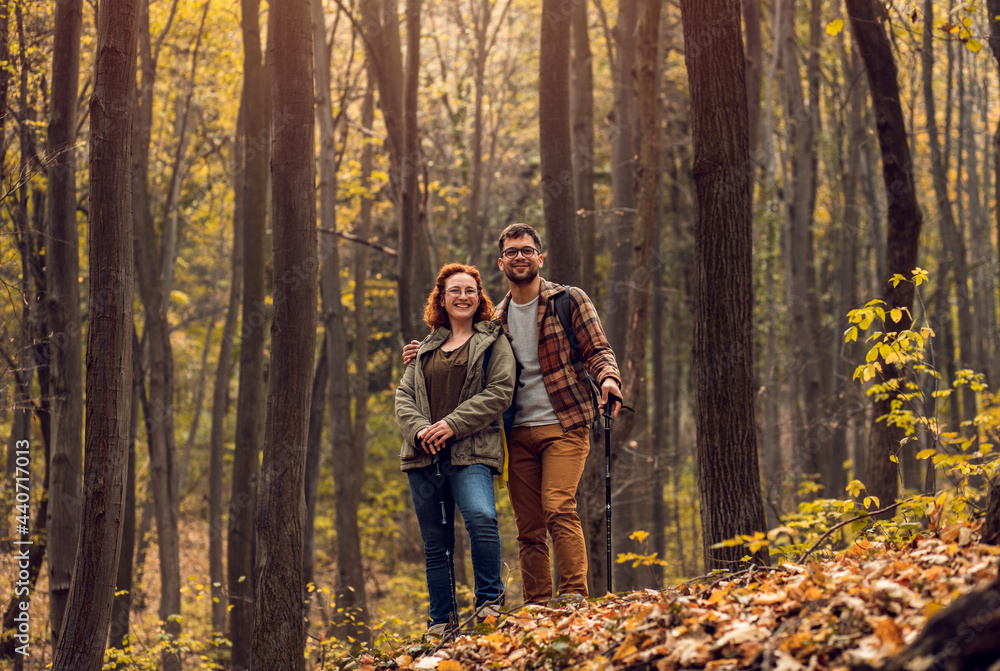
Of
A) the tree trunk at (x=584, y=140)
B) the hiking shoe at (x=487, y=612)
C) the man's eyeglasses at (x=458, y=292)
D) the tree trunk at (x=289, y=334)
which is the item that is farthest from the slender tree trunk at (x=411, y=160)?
the hiking shoe at (x=487, y=612)

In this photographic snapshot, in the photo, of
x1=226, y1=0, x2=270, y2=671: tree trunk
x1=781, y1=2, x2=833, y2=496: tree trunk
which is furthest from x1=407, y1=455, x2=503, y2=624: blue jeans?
x1=781, y1=2, x2=833, y2=496: tree trunk

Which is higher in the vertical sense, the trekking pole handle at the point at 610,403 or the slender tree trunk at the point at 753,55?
the slender tree trunk at the point at 753,55

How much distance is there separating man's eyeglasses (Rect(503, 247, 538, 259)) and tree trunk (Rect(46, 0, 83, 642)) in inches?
174

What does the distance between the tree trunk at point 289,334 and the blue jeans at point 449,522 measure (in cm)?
103

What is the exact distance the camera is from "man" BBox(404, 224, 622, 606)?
15.8ft

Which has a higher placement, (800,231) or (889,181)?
(800,231)

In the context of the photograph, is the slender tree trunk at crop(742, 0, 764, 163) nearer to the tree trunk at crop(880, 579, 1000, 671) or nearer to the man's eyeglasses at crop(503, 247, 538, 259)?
the man's eyeglasses at crop(503, 247, 538, 259)

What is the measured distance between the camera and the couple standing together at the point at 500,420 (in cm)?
470

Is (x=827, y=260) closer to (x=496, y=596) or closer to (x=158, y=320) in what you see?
(x=158, y=320)

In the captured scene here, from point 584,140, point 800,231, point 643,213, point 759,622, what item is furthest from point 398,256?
point 800,231

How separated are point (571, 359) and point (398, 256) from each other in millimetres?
5518

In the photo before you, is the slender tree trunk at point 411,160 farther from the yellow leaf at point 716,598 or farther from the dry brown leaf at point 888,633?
the dry brown leaf at point 888,633

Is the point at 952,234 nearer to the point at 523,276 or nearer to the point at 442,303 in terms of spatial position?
the point at 523,276

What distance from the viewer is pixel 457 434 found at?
4645mm
